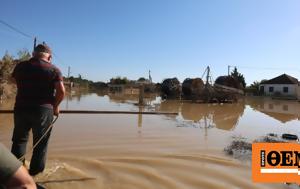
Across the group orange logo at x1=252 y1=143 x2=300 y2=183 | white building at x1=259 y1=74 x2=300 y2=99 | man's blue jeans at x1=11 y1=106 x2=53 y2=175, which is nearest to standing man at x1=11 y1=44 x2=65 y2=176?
man's blue jeans at x1=11 y1=106 x2=53 y2=175

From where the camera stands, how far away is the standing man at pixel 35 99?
177 inches

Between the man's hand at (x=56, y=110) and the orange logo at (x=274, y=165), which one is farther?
the orange logo at (x=274, y=165)

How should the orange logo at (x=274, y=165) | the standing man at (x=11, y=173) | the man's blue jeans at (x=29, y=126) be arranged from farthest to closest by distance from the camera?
the orange logo at (x=274, y=165) → the man's blue jeans at (x=29, y=126) → the standing man at (x=11, y=173)

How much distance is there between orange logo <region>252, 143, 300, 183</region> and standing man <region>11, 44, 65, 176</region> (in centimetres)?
345

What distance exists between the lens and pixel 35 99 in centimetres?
453

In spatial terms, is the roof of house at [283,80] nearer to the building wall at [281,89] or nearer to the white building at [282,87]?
the white building at [282,87]

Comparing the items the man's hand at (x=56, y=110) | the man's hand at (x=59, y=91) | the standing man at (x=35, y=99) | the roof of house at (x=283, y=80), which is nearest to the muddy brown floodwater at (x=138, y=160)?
the standing man at (x=35, y=99)

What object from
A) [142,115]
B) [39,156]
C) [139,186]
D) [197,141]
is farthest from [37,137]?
[142,115]

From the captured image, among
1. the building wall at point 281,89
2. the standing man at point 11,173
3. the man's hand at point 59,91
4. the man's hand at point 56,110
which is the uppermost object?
the building wall at point 281,89

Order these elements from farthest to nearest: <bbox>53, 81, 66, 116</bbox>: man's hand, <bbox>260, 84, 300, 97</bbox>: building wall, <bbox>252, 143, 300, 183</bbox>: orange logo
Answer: <bbox>260, 84, 300, 97</bbox>: building wall
<bbox>252, 143, 300, 183</bbox>: orange logo
<bbox>53, 81, 66, 116</bbox>: man's hand

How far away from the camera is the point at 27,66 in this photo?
14.9 ft

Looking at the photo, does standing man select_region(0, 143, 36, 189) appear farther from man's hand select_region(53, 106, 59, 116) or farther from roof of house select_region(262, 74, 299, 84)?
roof of house select_region(262, 74, 299, 84)

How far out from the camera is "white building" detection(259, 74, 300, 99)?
166 feet

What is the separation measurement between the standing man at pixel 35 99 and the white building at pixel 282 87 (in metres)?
49.8
